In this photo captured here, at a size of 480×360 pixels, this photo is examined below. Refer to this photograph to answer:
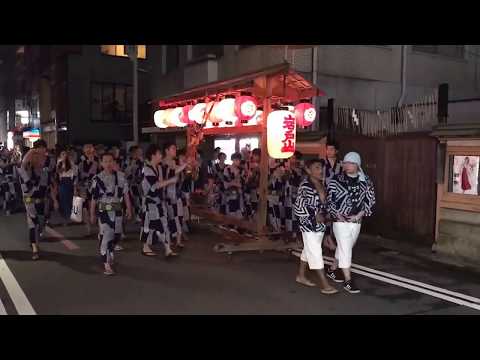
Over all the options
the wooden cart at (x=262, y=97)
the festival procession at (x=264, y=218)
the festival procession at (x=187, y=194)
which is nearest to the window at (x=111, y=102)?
the festival procession at (x=187, y=194)

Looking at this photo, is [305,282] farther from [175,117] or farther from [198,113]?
[175,117]

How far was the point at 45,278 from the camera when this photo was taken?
6.95 meters

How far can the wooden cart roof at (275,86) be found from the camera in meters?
8.05

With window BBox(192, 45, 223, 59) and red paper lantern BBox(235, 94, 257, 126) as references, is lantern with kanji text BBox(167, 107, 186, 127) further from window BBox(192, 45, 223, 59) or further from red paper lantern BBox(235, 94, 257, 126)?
window BBox(192, 45, 223, 59)

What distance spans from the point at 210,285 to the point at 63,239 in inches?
195

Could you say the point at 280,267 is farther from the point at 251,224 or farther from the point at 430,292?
the point at 430,292

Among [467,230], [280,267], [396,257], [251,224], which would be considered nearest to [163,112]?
[251,224]

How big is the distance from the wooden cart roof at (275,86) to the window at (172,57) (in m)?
12.5

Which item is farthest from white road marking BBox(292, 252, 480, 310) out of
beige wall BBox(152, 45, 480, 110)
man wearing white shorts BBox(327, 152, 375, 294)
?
beige wall BBox(152, 45, 480, 110)

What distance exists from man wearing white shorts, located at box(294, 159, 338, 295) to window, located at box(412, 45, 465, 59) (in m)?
12.4

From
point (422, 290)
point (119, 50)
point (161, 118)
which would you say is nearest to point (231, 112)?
point (161, 118)

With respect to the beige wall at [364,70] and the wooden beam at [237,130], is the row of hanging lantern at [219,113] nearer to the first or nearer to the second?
the wooden beam at [237,130]

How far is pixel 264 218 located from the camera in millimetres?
8523

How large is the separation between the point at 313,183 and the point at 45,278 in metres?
4.39
